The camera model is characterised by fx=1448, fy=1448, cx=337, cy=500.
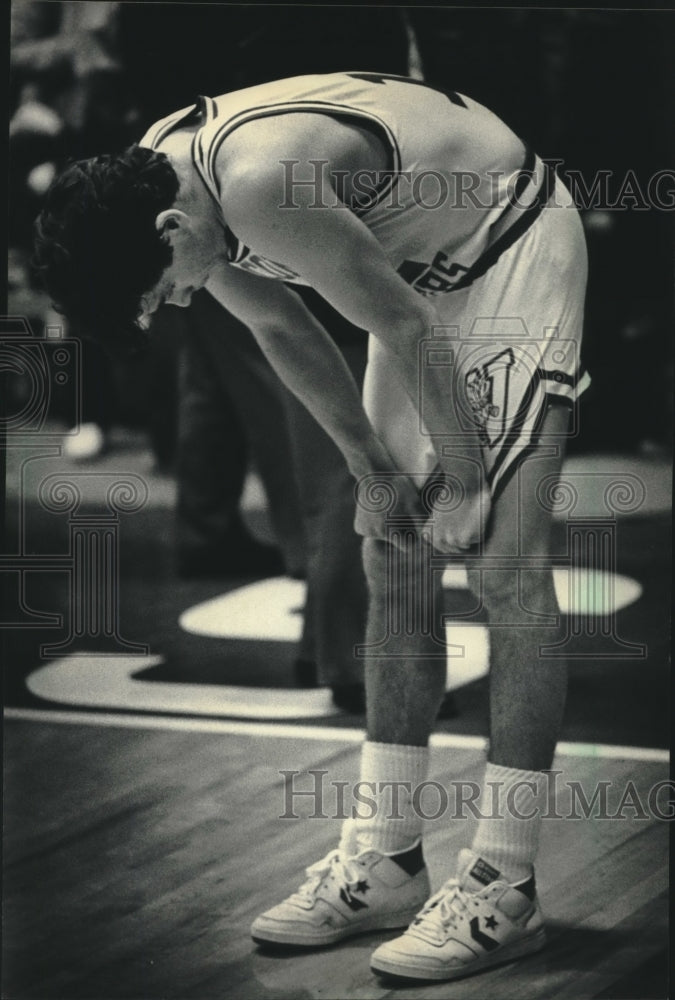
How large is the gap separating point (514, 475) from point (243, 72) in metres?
0.68

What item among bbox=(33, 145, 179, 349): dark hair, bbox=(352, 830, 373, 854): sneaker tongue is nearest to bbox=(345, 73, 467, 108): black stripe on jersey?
bbox=(33, 145, 179, 349): dark hair

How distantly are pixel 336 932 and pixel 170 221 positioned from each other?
1026mm

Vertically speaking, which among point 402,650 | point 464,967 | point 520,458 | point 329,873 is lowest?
point 464,967

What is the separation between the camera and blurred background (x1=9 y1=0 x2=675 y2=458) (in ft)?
6.66

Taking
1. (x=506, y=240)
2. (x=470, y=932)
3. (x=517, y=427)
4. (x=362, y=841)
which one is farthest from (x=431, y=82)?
(x=470, y=932)

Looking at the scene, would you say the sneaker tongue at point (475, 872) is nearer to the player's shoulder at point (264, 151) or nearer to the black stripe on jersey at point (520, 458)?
the black stripe on jersey at point (520, 458)

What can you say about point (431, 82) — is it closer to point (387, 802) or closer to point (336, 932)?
point (387, 802)

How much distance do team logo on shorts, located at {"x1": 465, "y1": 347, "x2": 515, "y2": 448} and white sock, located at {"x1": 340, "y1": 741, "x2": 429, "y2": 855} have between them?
471 mm

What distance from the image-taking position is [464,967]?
203 cm

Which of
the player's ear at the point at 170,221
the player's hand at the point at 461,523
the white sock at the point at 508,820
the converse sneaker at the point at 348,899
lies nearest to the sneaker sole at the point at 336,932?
the converse sneaker at the point at 348,899

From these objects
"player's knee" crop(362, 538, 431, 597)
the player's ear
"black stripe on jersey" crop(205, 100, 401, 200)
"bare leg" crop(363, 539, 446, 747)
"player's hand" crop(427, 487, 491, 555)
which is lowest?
"bare leg" crop(363, 539, 446, 747)

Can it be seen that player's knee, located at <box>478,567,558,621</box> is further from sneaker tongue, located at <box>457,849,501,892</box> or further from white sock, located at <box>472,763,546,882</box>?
sneaker tongue, located at <box>457,849,501,892</box>

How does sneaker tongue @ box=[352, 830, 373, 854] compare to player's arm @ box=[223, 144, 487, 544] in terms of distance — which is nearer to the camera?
player's arm @ box=[223, 144, 487, 544]

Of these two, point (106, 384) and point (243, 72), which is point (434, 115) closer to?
point (243, 72)
